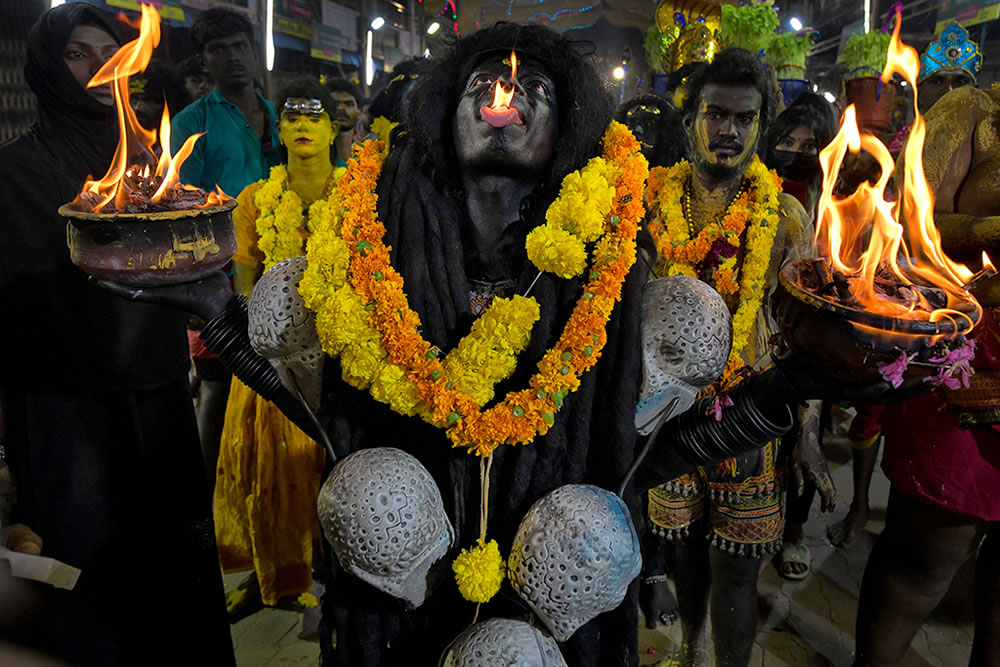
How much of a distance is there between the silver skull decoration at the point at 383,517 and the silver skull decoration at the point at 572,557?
0.23 metres

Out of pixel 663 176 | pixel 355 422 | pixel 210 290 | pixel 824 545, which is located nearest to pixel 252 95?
pixel 663 176

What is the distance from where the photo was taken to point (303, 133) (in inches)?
130

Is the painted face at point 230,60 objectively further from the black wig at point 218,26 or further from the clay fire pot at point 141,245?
the clay fire pot at point 141,245

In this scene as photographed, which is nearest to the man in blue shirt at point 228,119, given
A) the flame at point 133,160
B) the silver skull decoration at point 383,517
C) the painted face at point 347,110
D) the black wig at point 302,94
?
the painted face at point 347,110

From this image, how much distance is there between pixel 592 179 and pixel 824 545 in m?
3.50

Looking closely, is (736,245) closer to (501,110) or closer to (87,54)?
(501,110)

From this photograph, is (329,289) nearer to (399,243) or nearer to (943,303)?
(399,243)

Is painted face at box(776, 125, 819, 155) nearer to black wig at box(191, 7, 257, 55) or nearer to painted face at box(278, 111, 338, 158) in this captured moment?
painted face at box(278, 111, 338, 158)

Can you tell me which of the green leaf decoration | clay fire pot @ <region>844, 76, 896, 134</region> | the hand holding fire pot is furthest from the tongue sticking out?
the green leaf decoration

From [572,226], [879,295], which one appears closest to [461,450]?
[572,226]

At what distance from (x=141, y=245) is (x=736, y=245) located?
2.21m

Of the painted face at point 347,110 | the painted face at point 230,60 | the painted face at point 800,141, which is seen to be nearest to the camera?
the painted face at point 800,141

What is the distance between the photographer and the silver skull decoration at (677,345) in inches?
58.4

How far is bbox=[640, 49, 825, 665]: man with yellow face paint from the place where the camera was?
2.55 meters
